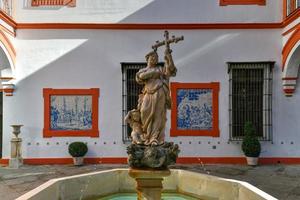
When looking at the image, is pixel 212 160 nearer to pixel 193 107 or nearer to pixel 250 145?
pixel 250 145

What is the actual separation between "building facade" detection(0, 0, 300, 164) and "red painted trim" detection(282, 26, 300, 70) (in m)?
0.15

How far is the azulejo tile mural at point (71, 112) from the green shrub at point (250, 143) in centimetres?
503

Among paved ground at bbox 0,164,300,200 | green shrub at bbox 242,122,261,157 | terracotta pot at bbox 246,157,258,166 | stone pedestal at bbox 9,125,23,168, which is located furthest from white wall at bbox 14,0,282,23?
paved ground at bbox 0,164,300,200

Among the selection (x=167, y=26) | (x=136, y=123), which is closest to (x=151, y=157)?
(x=136, y=123)

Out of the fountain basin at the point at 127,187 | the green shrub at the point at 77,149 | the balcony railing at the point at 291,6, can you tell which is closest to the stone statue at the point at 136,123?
the fountain basin at the point at 127,187

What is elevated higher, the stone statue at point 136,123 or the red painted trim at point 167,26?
the red painted trim at point 167,26

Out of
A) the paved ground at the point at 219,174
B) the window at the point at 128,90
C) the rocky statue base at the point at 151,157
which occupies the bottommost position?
the paved ground at the point at 219,174

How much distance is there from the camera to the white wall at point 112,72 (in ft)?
34.7

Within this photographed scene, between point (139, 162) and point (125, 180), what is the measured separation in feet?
6.74

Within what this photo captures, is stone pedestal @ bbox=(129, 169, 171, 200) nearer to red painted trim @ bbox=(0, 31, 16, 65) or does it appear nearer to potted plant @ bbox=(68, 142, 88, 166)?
potted plant @ bbox=(68, 142, 88, 166)

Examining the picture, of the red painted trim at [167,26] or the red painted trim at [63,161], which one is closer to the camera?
the red painted trim at [63,161]

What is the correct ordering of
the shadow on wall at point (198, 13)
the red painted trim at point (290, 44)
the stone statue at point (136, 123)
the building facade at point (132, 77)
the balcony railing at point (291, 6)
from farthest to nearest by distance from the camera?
the shadow on wall at point (198, 13)
the building facade at point (132, 77)
the balcony railing at point (291, 6)
the red painted trim at point (290, 44)
the stone statue at point (136, 123)

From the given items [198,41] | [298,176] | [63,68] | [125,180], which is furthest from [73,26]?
[298,176]

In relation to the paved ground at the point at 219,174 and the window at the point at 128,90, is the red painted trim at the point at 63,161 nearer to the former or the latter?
the paved ground at the point at 219,174
